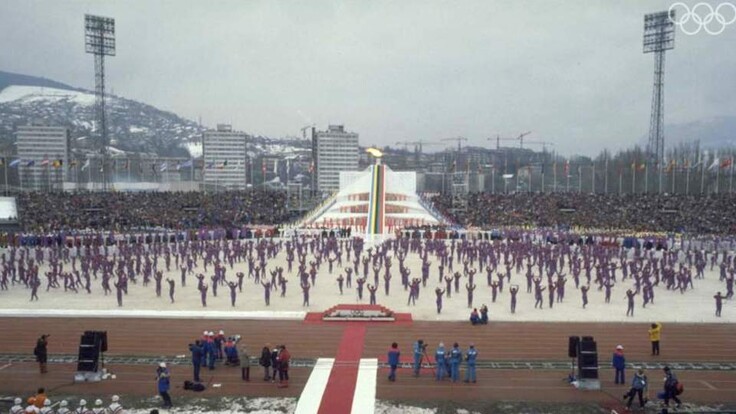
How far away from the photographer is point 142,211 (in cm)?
4931

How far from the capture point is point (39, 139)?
147750mm

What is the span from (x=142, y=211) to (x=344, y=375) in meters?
41.8

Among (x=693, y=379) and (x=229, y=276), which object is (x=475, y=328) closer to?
(x=693, y=379)

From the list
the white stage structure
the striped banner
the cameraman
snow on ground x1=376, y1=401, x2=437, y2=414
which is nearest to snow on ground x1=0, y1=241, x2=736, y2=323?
the cameraman

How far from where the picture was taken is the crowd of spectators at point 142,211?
4447 cm

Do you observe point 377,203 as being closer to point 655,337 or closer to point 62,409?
point 655,337

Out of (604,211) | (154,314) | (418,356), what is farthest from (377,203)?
(418,356)

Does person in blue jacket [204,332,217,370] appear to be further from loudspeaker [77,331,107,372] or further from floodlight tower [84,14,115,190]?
floodlight tower [84,14,115,190]

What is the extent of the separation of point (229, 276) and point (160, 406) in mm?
16710

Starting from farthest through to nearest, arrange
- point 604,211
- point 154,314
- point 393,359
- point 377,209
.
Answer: point 604,211, point 377,209, point 154,314, point 393,359

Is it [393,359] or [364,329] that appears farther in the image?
[364,329]

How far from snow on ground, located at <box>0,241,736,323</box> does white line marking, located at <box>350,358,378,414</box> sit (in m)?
5.40

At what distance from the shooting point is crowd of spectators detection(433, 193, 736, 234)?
1752 inches

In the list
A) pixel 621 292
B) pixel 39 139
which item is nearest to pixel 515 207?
pixel 621 292
